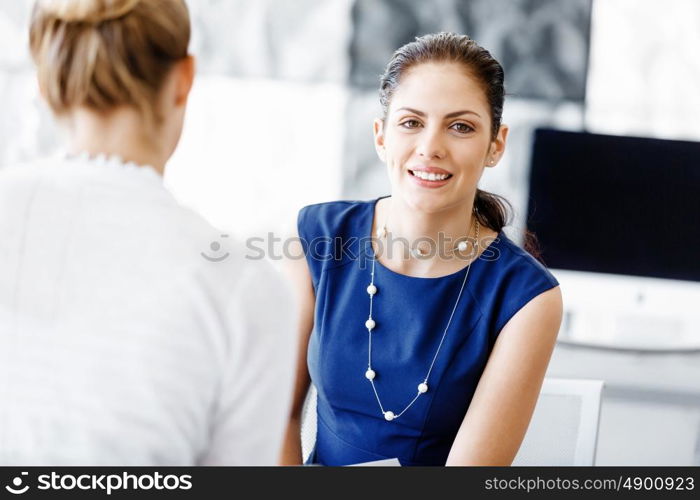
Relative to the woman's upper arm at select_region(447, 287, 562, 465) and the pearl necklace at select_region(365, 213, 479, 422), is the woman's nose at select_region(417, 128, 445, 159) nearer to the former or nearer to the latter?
the pearl necklace at select_region(365, 213, 479, 422)

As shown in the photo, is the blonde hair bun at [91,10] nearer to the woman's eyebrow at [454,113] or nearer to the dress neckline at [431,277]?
the woman's eyebrow at [454,113]

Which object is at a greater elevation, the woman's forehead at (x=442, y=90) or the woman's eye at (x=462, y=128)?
the woman's forehead at (x=442, y=90)

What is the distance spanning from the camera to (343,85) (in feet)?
9.38

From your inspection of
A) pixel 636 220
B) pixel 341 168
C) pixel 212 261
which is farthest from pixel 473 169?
pixel 341 168

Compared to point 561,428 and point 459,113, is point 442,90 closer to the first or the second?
point 459,113

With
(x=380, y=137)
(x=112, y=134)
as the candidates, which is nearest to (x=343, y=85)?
(x=380, y=137)

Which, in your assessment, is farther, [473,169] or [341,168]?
[341,168]

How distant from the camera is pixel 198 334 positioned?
709 millimetres

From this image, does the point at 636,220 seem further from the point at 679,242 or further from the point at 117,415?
the point at 117,415

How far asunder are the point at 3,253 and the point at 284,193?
2.20 meters

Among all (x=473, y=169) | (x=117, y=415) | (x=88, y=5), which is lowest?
(x=117, y=415)

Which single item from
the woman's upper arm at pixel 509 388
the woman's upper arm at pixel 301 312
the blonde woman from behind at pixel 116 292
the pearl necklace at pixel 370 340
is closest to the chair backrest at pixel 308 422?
the woman's upper arm at pixel 301 312

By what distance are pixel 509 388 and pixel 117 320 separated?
2.65 feet

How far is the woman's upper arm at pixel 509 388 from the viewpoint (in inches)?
51.9
